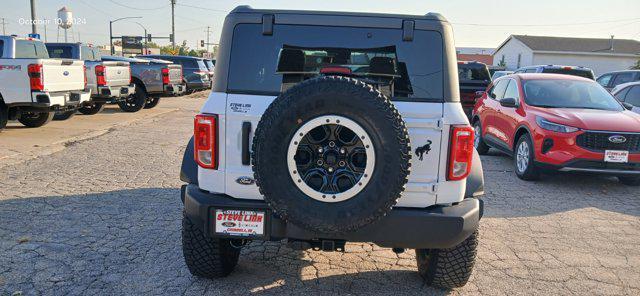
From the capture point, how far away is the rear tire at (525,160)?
7.27 meters

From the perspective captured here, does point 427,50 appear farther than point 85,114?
No

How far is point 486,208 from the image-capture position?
5.86 m

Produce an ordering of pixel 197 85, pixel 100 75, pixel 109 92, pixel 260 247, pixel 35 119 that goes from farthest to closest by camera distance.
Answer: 1. pixel 197 85
2. pixel 109 92
3. pixel 100 75
4. pixel 35 119
5. pixel 260 247

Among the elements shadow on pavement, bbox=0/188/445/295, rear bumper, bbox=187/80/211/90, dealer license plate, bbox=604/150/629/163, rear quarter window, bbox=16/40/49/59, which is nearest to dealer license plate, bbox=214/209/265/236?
shadow on pavement, bbox=0/188/445/295

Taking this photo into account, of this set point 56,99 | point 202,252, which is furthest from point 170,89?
point 202,252

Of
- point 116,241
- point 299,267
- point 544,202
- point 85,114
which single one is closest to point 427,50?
point 299,267

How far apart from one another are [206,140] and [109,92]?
11.2 meters

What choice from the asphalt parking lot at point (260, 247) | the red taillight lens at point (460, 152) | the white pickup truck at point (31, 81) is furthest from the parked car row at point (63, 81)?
the red taillight lens at point (460, 152)

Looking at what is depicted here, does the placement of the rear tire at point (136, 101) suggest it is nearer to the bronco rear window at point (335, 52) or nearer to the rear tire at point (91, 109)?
the rear tire at point (91, 109)

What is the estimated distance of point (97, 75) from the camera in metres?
13.1

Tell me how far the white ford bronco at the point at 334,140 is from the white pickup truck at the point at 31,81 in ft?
25.6

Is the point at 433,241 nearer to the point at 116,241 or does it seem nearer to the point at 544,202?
the point at 116,241

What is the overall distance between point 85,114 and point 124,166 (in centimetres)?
814

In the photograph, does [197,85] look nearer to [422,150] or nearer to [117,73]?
[117,73]
